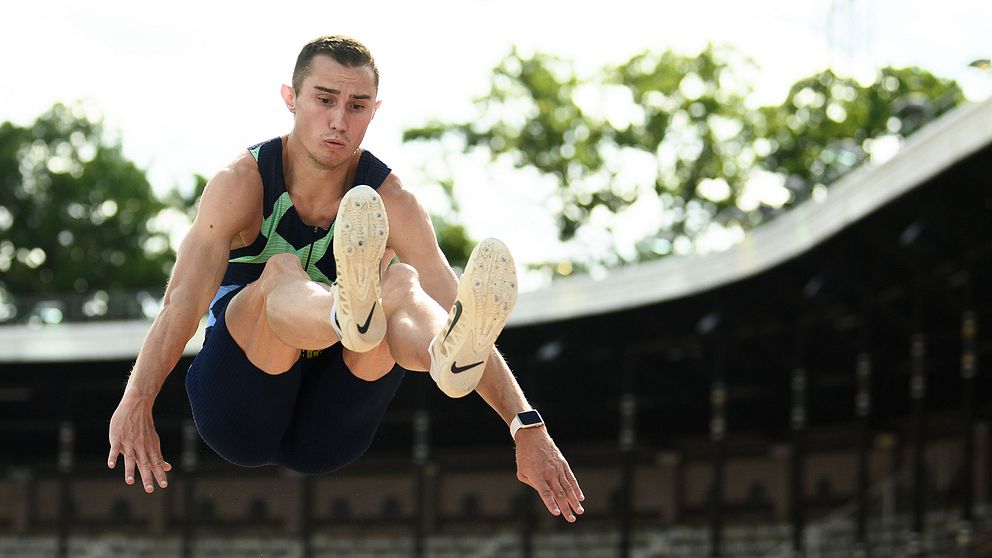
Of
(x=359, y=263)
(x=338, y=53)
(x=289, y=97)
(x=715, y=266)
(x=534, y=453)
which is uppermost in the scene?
(x=715, y=266)

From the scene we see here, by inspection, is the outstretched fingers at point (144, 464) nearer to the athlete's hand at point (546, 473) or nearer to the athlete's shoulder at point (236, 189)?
the athlete's shoulder at point (236, 189)

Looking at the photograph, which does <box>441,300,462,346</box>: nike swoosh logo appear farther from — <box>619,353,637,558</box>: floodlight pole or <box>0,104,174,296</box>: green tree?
<box>0,104,174,296</box>: green tree

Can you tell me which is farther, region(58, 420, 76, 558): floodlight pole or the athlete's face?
region(58, 420, 76, 558): floodlight pole

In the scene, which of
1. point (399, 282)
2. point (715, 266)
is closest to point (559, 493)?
point (399, 282)

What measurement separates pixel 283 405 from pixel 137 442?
4.47 feet

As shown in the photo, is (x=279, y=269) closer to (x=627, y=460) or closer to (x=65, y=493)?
(x=627, y=460)

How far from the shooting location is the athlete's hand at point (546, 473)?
590 centimetres

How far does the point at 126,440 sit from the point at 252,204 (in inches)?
49.7

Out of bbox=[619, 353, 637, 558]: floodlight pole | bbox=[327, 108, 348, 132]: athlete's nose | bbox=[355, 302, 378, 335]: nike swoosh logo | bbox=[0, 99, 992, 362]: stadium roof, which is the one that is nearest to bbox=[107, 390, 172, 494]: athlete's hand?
A: bbox=[355, 302, 378, 335]: nike swoosh logo

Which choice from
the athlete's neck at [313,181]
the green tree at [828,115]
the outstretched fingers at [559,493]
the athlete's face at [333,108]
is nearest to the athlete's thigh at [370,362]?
the athlete's neck at [313,181]

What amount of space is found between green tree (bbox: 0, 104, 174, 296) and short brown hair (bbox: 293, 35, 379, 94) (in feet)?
123

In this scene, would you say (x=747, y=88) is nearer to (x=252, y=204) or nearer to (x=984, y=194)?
(x=984, y=194)

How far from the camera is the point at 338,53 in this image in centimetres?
634

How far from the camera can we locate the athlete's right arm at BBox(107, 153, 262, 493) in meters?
5.78
